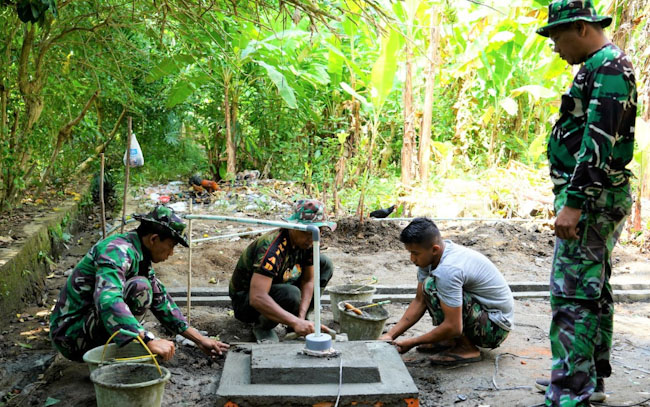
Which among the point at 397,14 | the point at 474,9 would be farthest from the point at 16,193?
the point at 474,9

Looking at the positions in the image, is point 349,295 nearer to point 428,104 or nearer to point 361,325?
point 361,325

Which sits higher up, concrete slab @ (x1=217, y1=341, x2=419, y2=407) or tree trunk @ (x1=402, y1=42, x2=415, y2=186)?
tree trunk @ (x1=402, y1=42, x2=415, y2=186)

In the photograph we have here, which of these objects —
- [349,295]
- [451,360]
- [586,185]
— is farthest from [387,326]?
[586,185]

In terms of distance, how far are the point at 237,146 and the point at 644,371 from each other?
8350mm

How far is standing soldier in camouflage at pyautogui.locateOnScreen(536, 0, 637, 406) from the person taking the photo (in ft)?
7.82

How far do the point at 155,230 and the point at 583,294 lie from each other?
202 cm

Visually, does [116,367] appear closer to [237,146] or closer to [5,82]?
[5,82]

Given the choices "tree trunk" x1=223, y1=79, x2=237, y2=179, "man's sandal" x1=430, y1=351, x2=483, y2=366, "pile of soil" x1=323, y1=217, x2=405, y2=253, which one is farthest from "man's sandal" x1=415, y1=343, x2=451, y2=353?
"tree trunk" x1=223, y1=79, x2=237, y2=179

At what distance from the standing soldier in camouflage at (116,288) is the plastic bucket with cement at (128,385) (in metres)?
0.17

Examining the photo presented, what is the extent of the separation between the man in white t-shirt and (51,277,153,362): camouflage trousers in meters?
1.40

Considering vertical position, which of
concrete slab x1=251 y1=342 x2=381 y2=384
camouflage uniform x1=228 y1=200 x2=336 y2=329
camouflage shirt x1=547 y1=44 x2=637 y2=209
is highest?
camouflage shirt x1=547 y1=44 x2=637 y2=209

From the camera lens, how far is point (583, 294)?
98.0 inches

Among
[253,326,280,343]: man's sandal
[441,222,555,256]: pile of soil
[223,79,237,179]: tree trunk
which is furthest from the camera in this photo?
[223,79,237,179]: tree trunk

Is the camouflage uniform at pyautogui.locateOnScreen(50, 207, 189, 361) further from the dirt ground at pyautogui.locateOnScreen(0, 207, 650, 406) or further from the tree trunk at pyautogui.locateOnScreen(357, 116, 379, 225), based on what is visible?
the tree trunk at pyautogui.locateOnScreen(357, 116, 379, 225)
